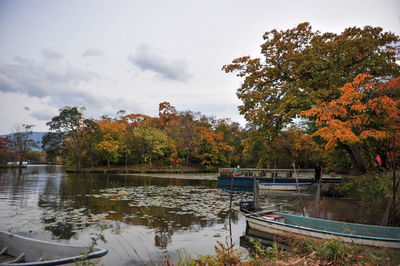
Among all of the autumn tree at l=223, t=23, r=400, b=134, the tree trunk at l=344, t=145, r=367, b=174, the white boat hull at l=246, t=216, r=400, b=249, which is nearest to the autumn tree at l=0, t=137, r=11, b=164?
the autumn tree at l=223, t=23, r=400, b=134

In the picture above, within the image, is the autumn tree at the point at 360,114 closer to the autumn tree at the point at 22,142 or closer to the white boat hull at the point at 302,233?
the white boat hull at the point at 302,233

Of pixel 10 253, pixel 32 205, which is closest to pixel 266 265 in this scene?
pixel 10 253

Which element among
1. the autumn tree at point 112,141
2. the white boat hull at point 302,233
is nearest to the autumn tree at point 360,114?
the white boat hull at point 302,233

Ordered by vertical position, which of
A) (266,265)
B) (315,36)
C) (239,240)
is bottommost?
(239,240)

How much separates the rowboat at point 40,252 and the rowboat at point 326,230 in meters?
5.63

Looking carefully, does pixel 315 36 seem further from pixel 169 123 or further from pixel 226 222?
pixel 169 123

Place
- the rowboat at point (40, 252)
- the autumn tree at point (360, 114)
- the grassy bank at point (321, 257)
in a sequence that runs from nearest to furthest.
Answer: the rowboat at point (40, 252), the grassy bank at point (321, 257), the autumn tree at point (360, 114)

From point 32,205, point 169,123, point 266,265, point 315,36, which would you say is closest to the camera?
point 266,265

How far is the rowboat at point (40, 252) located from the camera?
143 inches

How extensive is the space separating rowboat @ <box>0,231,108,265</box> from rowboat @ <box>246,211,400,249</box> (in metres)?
5.63

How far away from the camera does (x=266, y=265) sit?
428 centimetres

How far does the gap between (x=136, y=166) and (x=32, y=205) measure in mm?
37695

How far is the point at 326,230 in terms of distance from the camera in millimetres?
7570

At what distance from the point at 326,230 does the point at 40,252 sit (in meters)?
7.73
